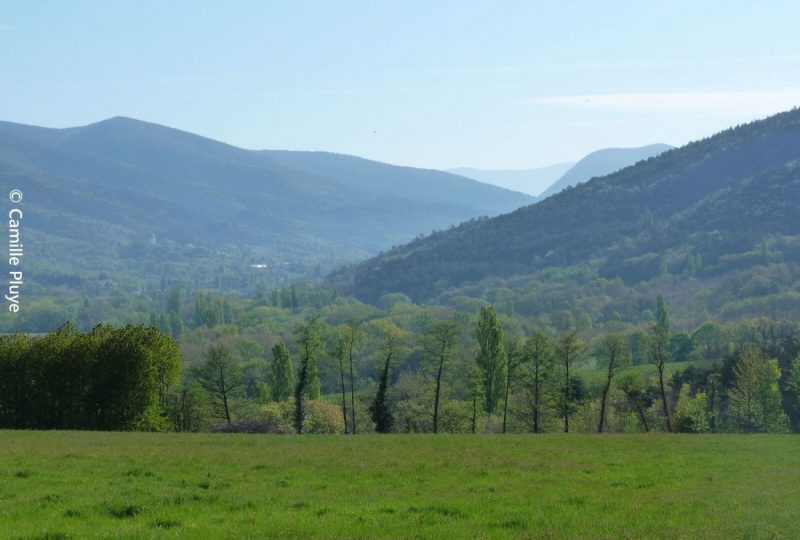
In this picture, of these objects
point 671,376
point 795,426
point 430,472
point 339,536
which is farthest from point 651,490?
point 671,376

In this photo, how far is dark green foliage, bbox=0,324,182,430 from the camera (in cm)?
5991

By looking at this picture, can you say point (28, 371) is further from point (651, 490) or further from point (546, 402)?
point (651, 490)

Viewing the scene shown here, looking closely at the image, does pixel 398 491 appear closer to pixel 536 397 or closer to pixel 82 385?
pixel 82 385

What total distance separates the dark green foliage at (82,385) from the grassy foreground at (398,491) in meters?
21.3

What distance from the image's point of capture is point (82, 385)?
6025 cm

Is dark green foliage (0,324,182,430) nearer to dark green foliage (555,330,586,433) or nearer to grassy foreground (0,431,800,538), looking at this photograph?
grassy foreground (0,431,800,538)

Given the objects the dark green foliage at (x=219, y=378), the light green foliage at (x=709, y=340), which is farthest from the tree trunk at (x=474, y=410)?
the light green foliage at (x=709, y=340)

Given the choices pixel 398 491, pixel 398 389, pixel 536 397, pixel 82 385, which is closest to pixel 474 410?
pixel 536 397

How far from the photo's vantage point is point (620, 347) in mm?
70250

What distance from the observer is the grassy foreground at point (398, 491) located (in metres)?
18.3

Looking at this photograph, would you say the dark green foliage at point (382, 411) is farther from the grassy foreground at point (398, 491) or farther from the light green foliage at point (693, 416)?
the grassy foreground at point (398, 491)

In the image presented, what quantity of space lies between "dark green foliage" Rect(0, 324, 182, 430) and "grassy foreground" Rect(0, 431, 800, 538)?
21.3m

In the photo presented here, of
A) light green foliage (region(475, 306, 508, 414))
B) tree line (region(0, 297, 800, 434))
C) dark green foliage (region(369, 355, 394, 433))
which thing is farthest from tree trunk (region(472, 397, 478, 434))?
dark green foliage (region(369, 355, 394, 433))

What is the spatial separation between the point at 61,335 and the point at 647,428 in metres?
43.1
